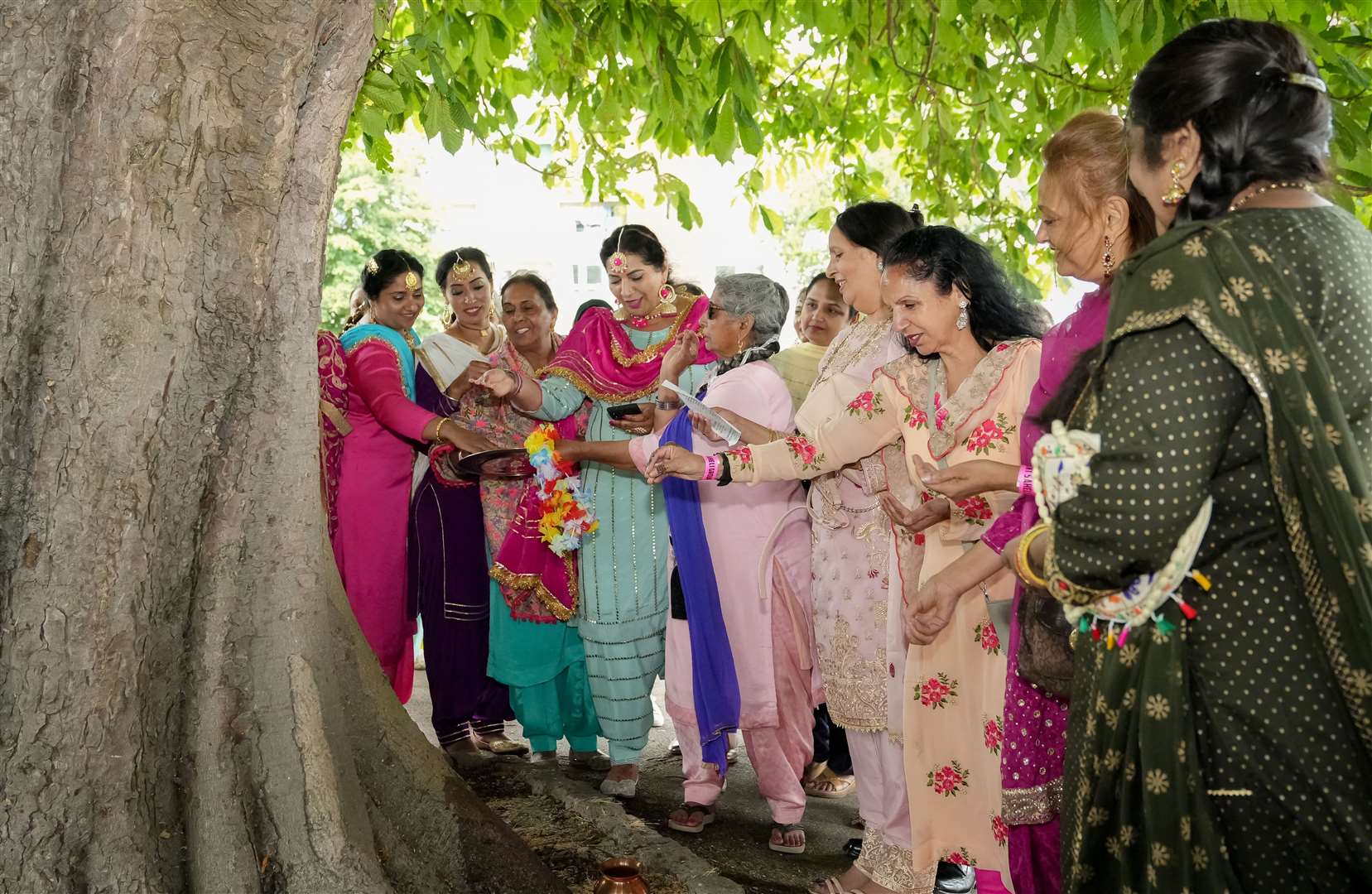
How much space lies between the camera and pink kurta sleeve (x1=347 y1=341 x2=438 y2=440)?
4742mm

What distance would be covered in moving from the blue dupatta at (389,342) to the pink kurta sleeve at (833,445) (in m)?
1.95

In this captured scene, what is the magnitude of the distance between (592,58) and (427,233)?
1719 centimetres

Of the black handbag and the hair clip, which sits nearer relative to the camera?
the hair clip

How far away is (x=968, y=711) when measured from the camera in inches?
121

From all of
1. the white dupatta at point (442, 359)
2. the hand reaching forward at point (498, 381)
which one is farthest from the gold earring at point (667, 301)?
the white dupatta at point (442, 359)

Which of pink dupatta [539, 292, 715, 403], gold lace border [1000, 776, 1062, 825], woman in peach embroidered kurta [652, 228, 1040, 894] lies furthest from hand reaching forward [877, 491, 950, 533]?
pink dupatta [539, 292, 715, 403]

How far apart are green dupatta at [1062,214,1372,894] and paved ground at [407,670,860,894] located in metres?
2.11

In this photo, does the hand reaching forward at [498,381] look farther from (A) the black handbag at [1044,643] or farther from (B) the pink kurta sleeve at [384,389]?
(A) the black handbag at [1044,643]

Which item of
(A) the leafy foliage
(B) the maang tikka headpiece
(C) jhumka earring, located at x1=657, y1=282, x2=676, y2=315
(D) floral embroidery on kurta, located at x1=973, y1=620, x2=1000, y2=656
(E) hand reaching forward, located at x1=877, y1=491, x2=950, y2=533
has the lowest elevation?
(D) floral embroidery on kurta, located at x1=973, y1=620, x2=1000, y2=656

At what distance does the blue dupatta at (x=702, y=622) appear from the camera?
414 cm

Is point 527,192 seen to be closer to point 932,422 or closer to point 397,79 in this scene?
point 397,79

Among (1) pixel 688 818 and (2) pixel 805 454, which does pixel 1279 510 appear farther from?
(1) pixel 688 818

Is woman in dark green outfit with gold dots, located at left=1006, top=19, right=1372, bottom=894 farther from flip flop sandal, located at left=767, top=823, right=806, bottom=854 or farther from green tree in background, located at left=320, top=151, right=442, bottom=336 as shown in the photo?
green tree in background, located at left=320, top=151, right=442, bottom=336

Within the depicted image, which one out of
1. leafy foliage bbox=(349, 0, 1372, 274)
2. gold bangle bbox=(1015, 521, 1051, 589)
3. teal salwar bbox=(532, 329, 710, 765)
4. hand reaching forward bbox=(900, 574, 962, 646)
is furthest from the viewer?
teal salwar bbox=(532, 329, 710, 765)
